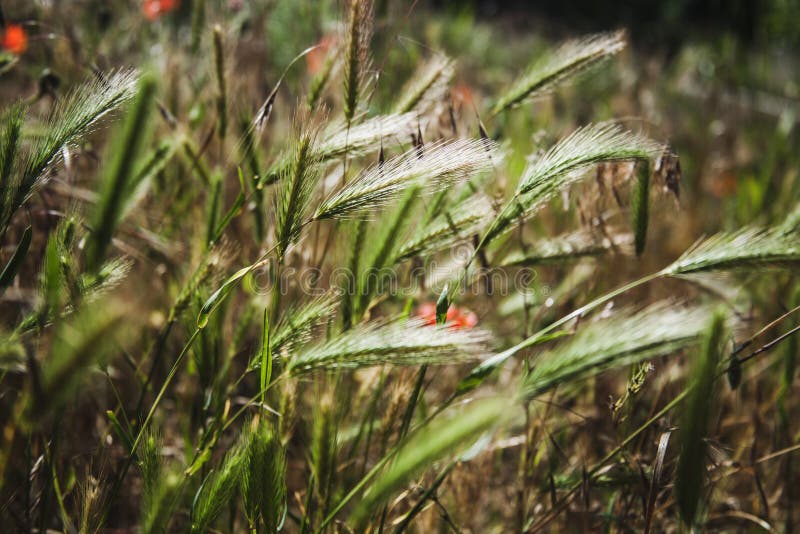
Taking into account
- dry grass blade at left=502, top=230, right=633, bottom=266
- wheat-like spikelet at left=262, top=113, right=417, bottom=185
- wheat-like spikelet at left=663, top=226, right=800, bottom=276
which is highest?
wheat-like spikelet at left=262, top=113, right=417, bottom=185

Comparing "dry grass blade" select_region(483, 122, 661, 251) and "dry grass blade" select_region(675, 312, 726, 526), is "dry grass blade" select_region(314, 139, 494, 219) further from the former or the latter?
"dry grass blade" select_region(675, 312, 726, 526)

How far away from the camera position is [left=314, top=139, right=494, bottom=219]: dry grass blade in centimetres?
68

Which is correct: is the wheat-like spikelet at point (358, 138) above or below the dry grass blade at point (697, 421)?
above

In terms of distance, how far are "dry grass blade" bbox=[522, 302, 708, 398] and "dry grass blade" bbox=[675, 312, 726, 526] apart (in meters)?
0.04

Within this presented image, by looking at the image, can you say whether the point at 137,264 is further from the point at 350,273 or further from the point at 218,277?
the point at 350,273

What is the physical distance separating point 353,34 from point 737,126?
263cm

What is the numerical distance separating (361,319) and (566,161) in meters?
0.34

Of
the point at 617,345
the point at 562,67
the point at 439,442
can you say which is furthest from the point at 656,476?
the point at 562,67

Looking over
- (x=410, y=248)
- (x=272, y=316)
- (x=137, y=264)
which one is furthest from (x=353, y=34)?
(x=137, y=264)

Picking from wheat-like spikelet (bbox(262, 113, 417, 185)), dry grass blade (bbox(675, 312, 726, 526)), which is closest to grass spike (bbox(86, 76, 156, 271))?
wheat-like spikelet (bbox(262, 113, 417, 185))

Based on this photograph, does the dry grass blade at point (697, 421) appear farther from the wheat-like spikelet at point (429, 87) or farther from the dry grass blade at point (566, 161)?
the wheat-like spikelet at point (429, 87)

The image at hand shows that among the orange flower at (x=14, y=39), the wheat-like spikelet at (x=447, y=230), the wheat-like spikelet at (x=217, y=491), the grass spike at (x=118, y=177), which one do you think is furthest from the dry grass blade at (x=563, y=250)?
the orange flower at (x=14, y=39)

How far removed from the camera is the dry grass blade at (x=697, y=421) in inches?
19.8

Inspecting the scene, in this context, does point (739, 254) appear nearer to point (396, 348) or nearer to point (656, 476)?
point (656, 476)
